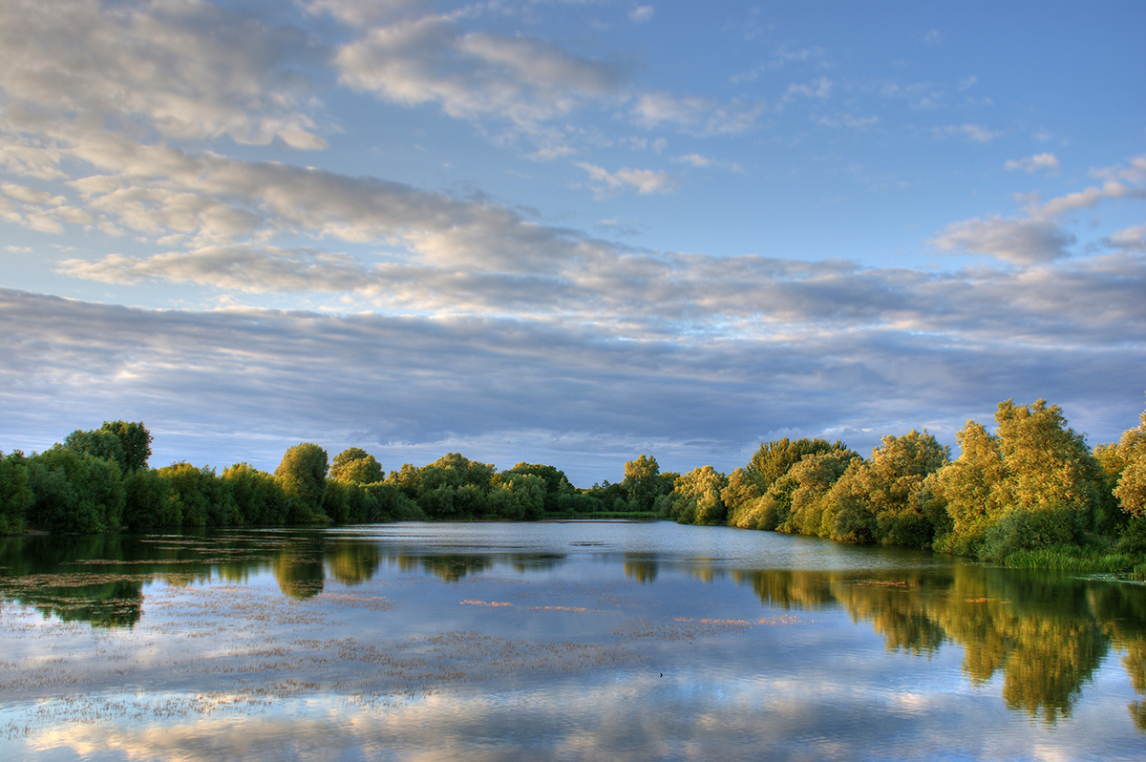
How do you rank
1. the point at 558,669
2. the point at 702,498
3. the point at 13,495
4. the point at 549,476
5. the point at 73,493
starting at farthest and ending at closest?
the point at 549,476 → the point at 702,498 → the point at 73,493 → the point at 13,495 → the point at 558,669

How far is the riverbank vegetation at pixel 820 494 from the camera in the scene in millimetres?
43812

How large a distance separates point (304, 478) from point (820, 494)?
7319 centimetres

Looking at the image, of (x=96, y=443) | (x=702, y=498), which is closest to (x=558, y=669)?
(x=96, y=443)

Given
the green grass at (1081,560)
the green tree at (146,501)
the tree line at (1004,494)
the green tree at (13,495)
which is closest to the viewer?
the green grass at (1081,560)

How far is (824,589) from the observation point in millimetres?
34281

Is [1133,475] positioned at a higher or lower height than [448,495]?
higher

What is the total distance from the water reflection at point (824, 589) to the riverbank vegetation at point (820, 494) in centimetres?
524

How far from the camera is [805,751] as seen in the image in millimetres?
12227

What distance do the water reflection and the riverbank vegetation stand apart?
524cm

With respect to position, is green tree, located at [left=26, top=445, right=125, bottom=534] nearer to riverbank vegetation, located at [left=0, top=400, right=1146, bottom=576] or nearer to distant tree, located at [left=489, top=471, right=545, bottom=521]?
riverbank vegetation, located at [left=0, top=400, right=1146, bottom=576]

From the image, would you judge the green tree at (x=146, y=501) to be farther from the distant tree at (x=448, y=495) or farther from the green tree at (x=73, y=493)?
the distant tree at (x=448, y=495)

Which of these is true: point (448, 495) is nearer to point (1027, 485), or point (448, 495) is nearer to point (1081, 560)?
point (1027, 485)

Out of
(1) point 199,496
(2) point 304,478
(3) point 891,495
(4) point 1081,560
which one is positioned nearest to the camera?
(4) point 1081,560

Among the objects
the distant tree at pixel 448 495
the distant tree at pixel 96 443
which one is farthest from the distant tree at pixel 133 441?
the distant tree at pixel 448 495
